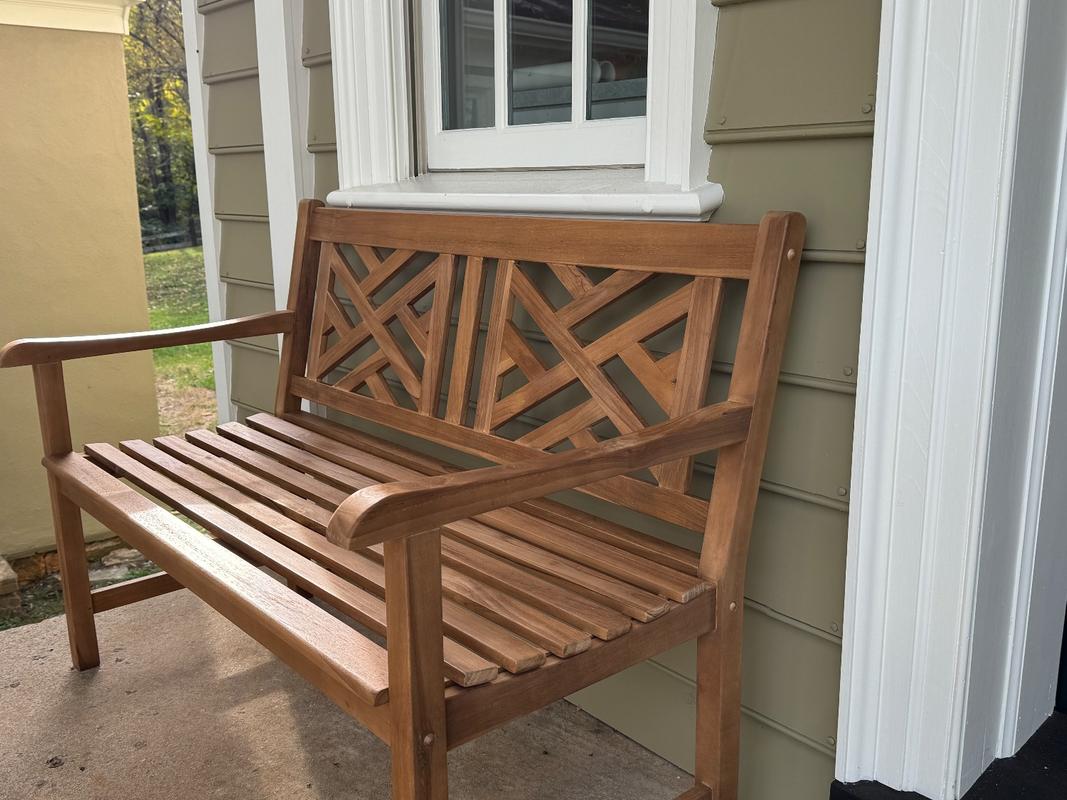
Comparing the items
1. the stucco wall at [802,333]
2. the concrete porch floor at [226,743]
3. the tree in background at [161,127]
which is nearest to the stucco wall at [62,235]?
the concrete porch floor at [226,743]

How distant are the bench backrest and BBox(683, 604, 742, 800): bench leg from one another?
7.1 inches

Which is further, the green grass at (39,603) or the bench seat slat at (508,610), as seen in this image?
the green grass at (39,603)

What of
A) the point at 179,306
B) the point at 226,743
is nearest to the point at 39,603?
the point at 226,743

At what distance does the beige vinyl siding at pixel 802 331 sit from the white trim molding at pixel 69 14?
3.38m

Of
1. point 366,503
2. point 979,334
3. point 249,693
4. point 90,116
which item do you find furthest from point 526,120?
point 90,116

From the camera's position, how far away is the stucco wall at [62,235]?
3.94 metres

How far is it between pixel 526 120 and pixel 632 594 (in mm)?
1142

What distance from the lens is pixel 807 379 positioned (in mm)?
1543

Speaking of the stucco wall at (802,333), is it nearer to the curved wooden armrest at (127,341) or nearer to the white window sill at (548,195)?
the white window sill at (548,195)

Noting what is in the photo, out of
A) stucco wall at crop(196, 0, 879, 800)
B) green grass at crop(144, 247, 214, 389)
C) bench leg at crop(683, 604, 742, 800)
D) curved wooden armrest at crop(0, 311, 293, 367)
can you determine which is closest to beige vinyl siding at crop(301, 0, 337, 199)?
curved wooden armrest at crop(0, 311, 293, 367)

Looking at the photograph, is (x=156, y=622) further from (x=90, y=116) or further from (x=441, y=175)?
(x=90, y=116)

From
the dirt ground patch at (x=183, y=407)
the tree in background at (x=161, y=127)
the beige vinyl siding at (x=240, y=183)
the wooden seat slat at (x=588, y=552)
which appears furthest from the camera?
the tree in background at (x=161, y=127)

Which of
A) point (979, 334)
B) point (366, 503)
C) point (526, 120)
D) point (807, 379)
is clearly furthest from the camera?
point (526, 120)

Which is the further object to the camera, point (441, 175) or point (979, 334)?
point (441, 175)
